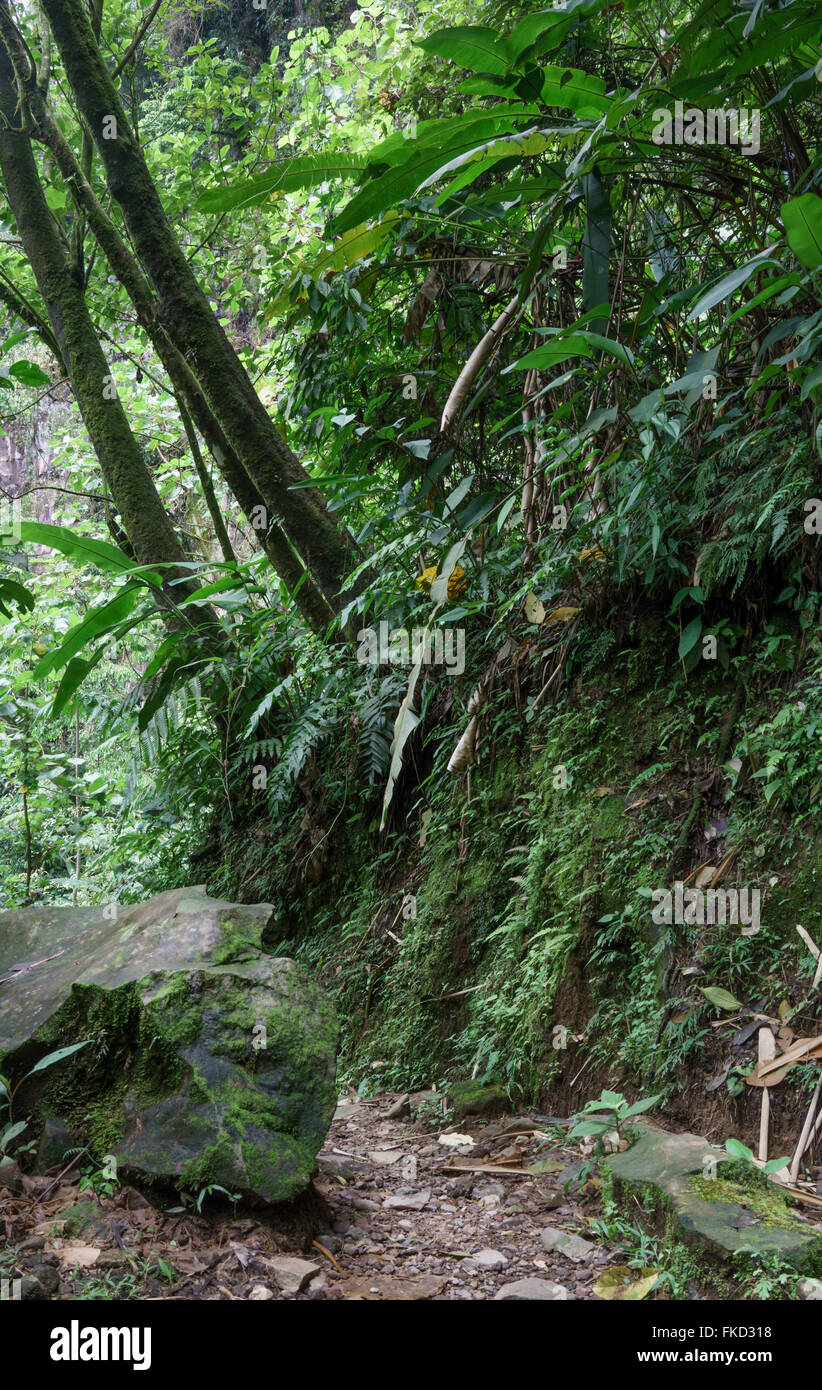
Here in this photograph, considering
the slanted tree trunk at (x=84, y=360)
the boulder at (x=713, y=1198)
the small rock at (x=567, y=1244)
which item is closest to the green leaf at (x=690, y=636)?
the boulder at (x=713, y=1198)

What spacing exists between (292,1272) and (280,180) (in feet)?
10.5

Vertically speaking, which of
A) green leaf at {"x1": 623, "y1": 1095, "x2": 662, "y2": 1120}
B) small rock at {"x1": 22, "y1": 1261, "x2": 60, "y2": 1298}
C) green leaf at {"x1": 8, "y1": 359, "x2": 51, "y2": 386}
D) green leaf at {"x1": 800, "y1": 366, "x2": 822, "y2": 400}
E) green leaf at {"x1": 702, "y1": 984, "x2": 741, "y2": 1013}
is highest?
green leaf at {"x1": 8, "y1": 359, "x2": 51, "y2": 386}

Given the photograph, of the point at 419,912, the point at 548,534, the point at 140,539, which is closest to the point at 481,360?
the point at 548,534

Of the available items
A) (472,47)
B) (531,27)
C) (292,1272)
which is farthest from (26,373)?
(292,1272)

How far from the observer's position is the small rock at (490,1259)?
6.05 ft

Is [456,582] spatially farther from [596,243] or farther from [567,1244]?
[567,1244]

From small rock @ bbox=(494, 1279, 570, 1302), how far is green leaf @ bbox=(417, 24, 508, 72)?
297 cm

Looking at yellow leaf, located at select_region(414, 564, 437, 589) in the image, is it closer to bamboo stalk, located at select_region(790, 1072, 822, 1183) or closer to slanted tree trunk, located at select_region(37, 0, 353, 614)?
slanted tree trunk, located at select_region(37, 0, 353, 614)

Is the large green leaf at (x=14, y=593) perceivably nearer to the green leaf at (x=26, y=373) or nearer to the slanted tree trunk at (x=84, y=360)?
the green leaf at (x=26, y=373)

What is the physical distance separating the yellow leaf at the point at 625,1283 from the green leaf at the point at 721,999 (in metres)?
0.69

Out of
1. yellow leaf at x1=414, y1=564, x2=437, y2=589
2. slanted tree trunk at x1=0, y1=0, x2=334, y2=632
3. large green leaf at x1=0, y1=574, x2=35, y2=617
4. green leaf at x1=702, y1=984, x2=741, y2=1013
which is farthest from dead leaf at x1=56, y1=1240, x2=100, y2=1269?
slanted tree trunk at x1=0, y1=0, x2=334, y2=632

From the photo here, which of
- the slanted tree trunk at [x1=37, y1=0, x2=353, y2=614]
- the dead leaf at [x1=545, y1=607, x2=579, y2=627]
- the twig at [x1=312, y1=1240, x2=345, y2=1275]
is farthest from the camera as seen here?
the slanted tree trunk at [x1=37, y1=0, x2=353, y2=614]

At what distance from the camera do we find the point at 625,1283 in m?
1.69

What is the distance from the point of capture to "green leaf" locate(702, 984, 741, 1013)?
220 centimetres
